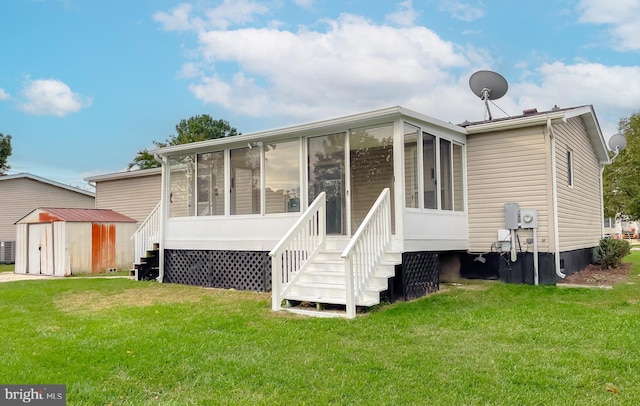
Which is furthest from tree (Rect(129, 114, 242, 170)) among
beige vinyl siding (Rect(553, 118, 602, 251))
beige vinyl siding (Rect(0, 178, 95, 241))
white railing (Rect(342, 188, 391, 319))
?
white railing (Rect(342, 188, 391, 319))

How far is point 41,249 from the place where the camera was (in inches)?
531

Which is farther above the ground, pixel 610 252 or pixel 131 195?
pixel 131 195

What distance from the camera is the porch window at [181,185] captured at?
10.0 meters

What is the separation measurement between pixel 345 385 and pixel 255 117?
1747 centimetres

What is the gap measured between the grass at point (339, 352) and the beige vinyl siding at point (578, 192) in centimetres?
224

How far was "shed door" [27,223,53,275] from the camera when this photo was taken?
13.2 metres

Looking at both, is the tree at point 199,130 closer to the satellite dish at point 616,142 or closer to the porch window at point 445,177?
the satellite dish at point 616,142

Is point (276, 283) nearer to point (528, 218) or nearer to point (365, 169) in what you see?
point (365, 169)

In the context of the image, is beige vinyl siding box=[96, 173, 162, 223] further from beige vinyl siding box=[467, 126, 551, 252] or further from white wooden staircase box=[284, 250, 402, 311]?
beige vinyl siding box=[467, 126, 551, 252]

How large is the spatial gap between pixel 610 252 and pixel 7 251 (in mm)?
→ 20400

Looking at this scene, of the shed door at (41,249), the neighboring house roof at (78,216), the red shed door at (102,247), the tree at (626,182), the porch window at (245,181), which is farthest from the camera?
the tree at (626,182)

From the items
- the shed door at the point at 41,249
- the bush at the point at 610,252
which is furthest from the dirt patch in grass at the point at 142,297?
the bush at the point at 610,252

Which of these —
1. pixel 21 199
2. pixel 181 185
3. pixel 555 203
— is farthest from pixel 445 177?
pixel 21 199

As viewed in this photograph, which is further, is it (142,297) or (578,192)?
(578,192)
